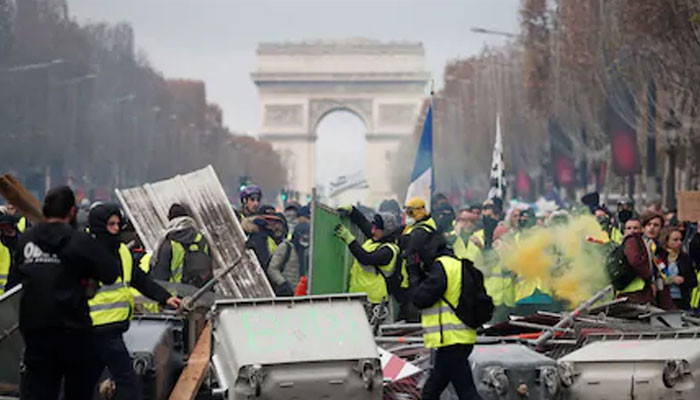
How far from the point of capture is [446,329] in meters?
9.74

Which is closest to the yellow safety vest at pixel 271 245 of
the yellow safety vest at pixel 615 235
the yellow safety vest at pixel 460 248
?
the yellow safety vest at pixel 460 248

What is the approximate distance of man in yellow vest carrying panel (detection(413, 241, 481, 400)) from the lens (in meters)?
9.70

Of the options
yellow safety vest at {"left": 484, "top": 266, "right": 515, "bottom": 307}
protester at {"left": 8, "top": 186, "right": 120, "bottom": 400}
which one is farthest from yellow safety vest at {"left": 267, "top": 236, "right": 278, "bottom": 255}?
protester at {"left": 8, "top": 186, "right": 120, "bottom": 400}

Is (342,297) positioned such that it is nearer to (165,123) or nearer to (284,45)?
(165,123)

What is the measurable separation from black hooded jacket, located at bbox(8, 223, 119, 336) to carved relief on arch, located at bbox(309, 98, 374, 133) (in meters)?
118

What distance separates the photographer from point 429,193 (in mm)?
17094

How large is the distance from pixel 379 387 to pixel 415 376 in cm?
151

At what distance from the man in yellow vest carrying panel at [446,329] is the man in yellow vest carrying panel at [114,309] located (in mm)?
1497

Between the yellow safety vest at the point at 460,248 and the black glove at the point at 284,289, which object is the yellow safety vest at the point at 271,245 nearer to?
the black glove at the point at 284,289

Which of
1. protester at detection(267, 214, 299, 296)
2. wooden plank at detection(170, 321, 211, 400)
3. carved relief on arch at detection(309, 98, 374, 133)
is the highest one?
carved relief on arch at detection(309, 98, 374, 133)

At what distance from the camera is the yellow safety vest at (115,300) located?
9336 mm

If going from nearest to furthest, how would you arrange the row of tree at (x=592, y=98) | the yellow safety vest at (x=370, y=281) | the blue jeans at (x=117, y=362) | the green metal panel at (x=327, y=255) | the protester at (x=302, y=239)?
the blue jeans at (x=117, y=362)
the green metal panel at (x=327, y=255)
the yellow safety vest at (x=370, y=281)
the protester at (x=302, y=239)
the row of tree at (x=592, y=98)

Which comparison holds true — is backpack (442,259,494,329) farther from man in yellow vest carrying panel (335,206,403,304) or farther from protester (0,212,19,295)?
protester (0,212,19,295)

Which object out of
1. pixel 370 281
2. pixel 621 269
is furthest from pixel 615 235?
pixel 370 281
